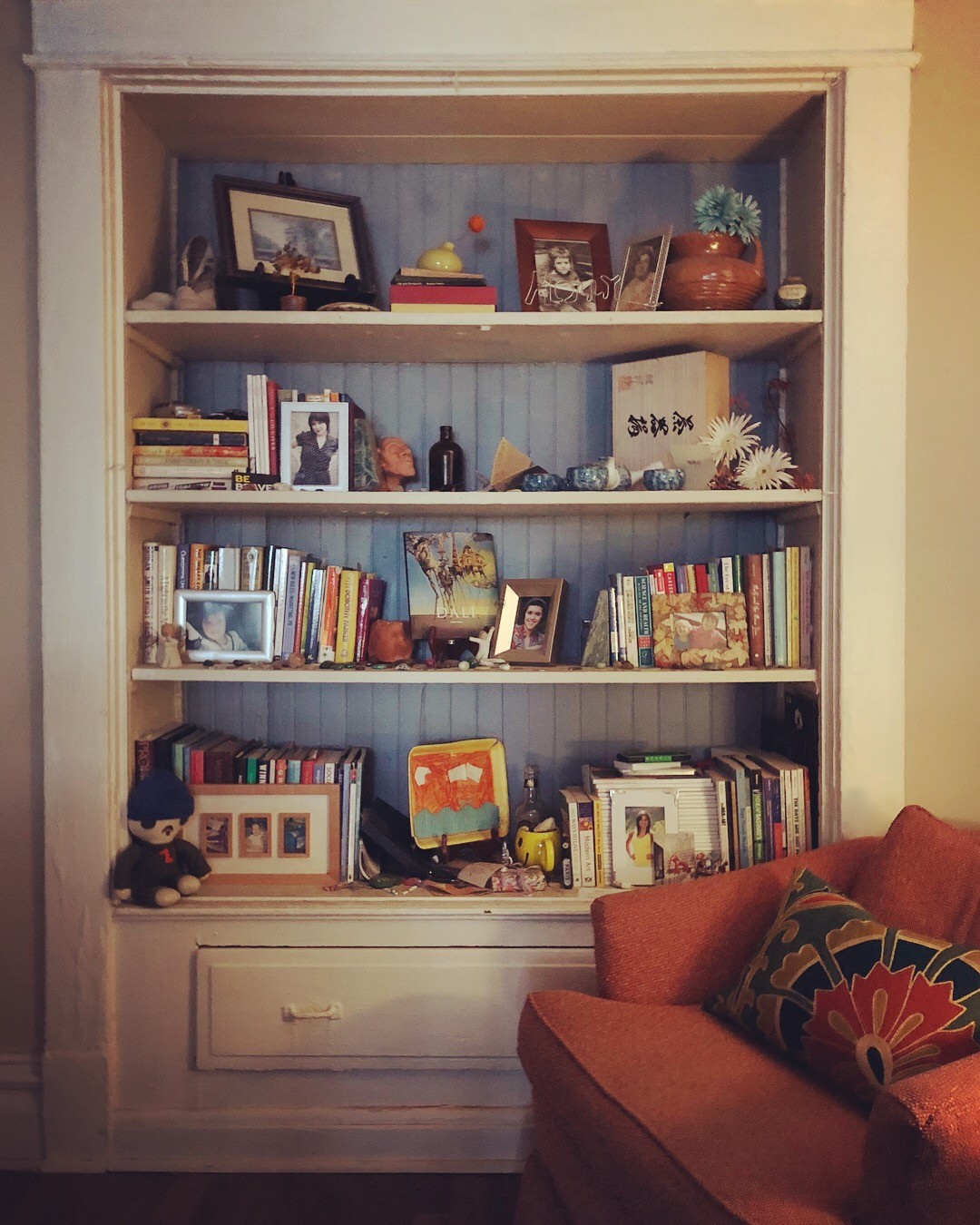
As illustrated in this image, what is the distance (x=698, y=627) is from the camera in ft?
6.61

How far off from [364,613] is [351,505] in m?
0.26

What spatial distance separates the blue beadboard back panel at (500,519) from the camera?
88.7 inches

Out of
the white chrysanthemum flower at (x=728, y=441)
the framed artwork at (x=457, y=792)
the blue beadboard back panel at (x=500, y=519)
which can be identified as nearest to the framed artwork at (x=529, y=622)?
the blue beadboard back panel at (x=500, y=519)

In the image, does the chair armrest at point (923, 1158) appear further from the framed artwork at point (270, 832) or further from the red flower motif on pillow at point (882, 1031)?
the framed artwork at point (270, 832)

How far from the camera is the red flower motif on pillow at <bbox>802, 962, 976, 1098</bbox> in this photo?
1243 millimetres

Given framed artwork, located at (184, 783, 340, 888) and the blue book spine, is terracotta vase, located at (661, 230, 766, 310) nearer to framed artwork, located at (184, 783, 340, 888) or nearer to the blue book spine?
the blue book spine

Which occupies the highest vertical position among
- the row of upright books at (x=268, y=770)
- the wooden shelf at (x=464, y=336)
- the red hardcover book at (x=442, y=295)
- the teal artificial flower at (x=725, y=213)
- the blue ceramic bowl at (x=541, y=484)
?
the teal artificial flower at (x=725, y=213)

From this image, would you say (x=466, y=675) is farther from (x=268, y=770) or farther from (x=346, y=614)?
(x=268, y=770)

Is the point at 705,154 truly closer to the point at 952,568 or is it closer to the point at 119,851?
the point at 952,568

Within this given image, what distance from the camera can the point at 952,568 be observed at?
204 cm

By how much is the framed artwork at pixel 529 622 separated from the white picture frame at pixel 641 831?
0.37 metres

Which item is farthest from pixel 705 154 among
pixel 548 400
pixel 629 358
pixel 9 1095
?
pixel 9 1095

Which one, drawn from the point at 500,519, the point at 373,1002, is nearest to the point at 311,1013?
the point at 373,1002

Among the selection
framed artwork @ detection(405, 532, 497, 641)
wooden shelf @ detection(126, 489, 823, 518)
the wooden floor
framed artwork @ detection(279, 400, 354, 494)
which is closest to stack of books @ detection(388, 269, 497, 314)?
framed artwork @ detection(279, 400, 354, 494)
